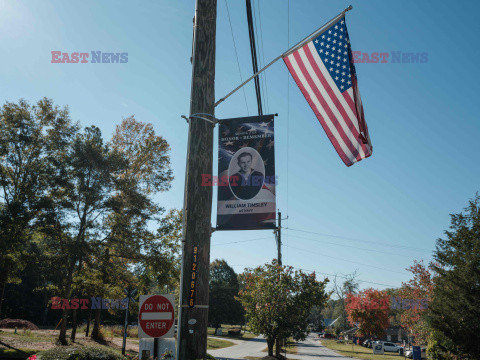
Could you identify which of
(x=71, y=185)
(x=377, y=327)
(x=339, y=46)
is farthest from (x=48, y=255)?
(x=377, y=327)

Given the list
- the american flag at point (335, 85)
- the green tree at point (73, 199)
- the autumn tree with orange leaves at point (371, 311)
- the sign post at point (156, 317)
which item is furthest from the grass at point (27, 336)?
the autumn tree with orange leaves at point (371, 311)

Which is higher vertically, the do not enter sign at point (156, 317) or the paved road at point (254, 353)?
the do not enter sign at point (156, 317)

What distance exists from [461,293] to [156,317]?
16.5 metres

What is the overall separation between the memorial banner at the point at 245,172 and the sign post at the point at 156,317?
6.89 ft

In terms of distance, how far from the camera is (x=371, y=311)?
1770 inches

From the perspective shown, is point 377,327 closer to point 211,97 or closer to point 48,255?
point 48,255

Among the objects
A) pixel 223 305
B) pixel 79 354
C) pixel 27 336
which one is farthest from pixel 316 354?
pixel 223 305

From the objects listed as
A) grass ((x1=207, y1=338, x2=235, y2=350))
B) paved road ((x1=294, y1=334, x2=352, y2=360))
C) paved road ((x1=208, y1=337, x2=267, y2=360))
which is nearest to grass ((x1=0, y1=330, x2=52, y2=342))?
paved road ((x1=208, y1=337, x2=267, y2=360))

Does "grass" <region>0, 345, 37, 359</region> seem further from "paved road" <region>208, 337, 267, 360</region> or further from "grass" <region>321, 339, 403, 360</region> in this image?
"grass" <region>321, 339, 403, 360</region>

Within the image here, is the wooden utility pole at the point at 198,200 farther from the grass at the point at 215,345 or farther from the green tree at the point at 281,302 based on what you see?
the grass at the point at 215,345

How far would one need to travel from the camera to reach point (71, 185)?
22016mm

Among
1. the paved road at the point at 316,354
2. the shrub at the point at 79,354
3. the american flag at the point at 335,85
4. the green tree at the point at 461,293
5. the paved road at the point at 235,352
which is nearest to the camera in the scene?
the shrub at the point at 79,354

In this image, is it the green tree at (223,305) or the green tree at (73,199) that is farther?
the green tree at (223,305)

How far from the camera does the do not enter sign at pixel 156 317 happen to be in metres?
4.41
